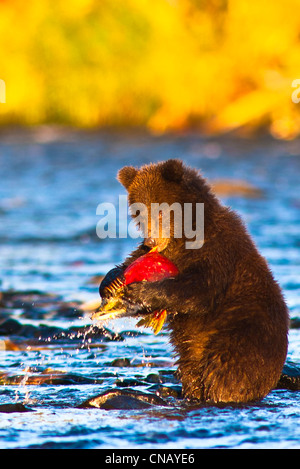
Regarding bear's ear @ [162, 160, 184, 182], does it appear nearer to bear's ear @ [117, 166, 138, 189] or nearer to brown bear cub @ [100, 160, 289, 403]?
brown bear cub @ [100, 160, 289, 403]

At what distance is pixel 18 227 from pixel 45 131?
21040 millimetres

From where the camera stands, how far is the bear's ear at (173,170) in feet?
18.7

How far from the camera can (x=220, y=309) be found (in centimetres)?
532

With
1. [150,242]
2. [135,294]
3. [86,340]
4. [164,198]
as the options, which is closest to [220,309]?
[135,294]

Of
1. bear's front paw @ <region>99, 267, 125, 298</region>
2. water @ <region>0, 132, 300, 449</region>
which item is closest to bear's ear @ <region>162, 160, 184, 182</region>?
bear's front paw @ <region>99, 267, 125, 298</region>

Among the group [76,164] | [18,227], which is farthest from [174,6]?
[18,227]

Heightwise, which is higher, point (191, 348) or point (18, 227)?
point (18, 227)

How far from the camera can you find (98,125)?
36375mm

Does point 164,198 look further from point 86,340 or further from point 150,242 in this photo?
point 86,340

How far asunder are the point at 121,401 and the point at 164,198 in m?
1.39

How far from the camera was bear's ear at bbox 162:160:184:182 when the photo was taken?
5703 millimetres

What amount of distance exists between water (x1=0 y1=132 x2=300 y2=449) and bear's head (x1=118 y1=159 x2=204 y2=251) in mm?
757
